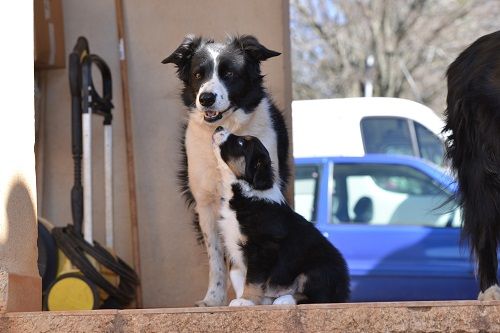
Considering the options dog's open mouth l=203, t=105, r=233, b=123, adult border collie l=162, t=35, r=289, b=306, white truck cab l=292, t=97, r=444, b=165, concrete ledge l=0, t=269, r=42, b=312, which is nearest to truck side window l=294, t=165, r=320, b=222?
white truck cab l=292, t=97, r=444, b=165

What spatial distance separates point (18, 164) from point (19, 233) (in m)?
0.33

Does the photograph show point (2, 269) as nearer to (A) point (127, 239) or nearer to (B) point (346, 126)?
(A) point (127, 239)

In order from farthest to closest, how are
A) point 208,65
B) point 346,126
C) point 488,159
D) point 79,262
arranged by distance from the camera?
point 346,126 < point 79,262 < point 208,65 < point 488,159

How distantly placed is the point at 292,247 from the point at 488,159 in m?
1.10

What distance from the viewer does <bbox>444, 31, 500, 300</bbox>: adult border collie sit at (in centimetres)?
502

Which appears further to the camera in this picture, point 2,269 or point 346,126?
point 346,126

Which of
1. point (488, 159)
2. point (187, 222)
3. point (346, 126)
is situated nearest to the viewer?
point (488, 159)

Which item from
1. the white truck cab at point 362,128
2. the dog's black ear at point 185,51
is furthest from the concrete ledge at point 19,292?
the white truck cab at point 362,128

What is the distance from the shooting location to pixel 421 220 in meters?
11.7

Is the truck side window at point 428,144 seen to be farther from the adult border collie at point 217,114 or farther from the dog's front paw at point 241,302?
the dog's front paw at point 241,302

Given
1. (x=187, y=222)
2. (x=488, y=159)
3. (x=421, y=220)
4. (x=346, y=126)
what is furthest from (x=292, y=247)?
(x=346, y=126)

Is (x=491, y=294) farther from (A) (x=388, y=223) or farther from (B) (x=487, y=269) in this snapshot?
(A) (x=388, y=223)

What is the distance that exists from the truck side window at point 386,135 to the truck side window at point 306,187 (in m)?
1.60

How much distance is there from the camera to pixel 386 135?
13938 millimetres
